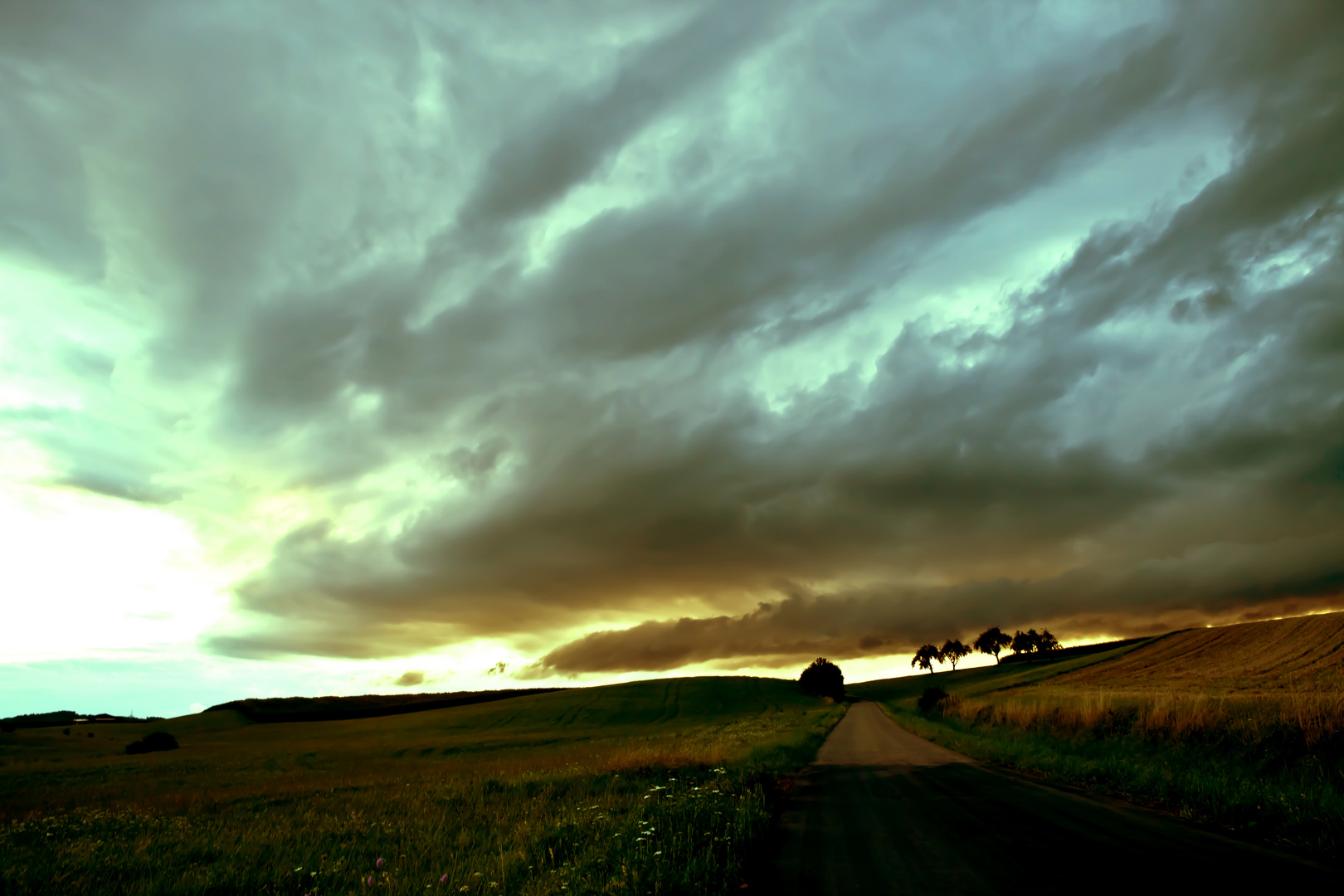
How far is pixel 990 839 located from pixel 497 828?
907cm

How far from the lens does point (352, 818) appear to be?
1612 centimetres

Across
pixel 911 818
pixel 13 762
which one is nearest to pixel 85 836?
pixel 911 818

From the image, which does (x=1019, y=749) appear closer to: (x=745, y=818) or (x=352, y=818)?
(x=745, y=818)

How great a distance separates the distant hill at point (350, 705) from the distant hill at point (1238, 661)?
98131mm

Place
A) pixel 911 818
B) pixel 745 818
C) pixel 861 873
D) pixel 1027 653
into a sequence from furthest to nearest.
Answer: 1. pixel 1027 653
2. pixel 911 818
3. pixel 745 818
4. pixel 861 873

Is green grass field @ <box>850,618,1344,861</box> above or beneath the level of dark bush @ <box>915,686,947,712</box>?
above

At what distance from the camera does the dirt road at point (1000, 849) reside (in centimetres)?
838

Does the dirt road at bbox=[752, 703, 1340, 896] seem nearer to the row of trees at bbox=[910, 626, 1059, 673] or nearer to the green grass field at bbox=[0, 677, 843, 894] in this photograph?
the green grass field at bbox=[0, 677, 843, 894]

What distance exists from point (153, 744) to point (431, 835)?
7858 centimetres

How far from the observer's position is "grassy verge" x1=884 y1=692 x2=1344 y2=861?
1122 centimetres

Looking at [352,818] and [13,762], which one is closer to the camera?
[352,818]

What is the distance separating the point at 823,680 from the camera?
6422 inches

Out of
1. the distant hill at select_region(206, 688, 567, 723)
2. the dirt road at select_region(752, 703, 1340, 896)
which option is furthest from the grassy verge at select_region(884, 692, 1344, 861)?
the distant hill at select_region(206, 688, 567, 723)

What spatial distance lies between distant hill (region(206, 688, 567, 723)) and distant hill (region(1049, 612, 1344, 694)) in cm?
9813
